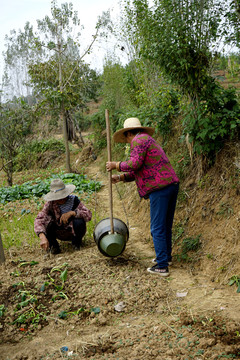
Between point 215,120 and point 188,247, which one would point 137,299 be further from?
point 215,120

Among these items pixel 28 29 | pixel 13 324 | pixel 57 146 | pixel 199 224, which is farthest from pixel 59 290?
pixel 28 29

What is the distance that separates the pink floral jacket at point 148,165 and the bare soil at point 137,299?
94 centimetres

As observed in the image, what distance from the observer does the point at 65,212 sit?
170 inches

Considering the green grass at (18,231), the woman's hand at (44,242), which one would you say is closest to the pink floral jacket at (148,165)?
the woman's hand at (44,242)

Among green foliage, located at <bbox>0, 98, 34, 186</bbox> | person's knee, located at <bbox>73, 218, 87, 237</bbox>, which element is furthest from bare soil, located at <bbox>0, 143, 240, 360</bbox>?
green foliage, located at <bbox>0, 98, 34, 186</bbox>

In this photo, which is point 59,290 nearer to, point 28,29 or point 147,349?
point 147,349

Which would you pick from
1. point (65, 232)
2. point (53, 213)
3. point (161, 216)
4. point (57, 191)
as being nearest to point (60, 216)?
point (53, 213)

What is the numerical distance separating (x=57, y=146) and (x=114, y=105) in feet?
12.7

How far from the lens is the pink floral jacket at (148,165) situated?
3.36 metres

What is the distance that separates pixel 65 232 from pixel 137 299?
Result: 69.3 inches

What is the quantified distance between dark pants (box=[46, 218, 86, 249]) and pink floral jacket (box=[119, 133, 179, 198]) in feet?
4.22

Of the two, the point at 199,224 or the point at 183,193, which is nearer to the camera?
the point at 199,224

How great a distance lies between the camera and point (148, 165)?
344 centimetres

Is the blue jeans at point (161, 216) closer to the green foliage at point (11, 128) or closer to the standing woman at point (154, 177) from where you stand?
the standing woman at point (154, 177)
